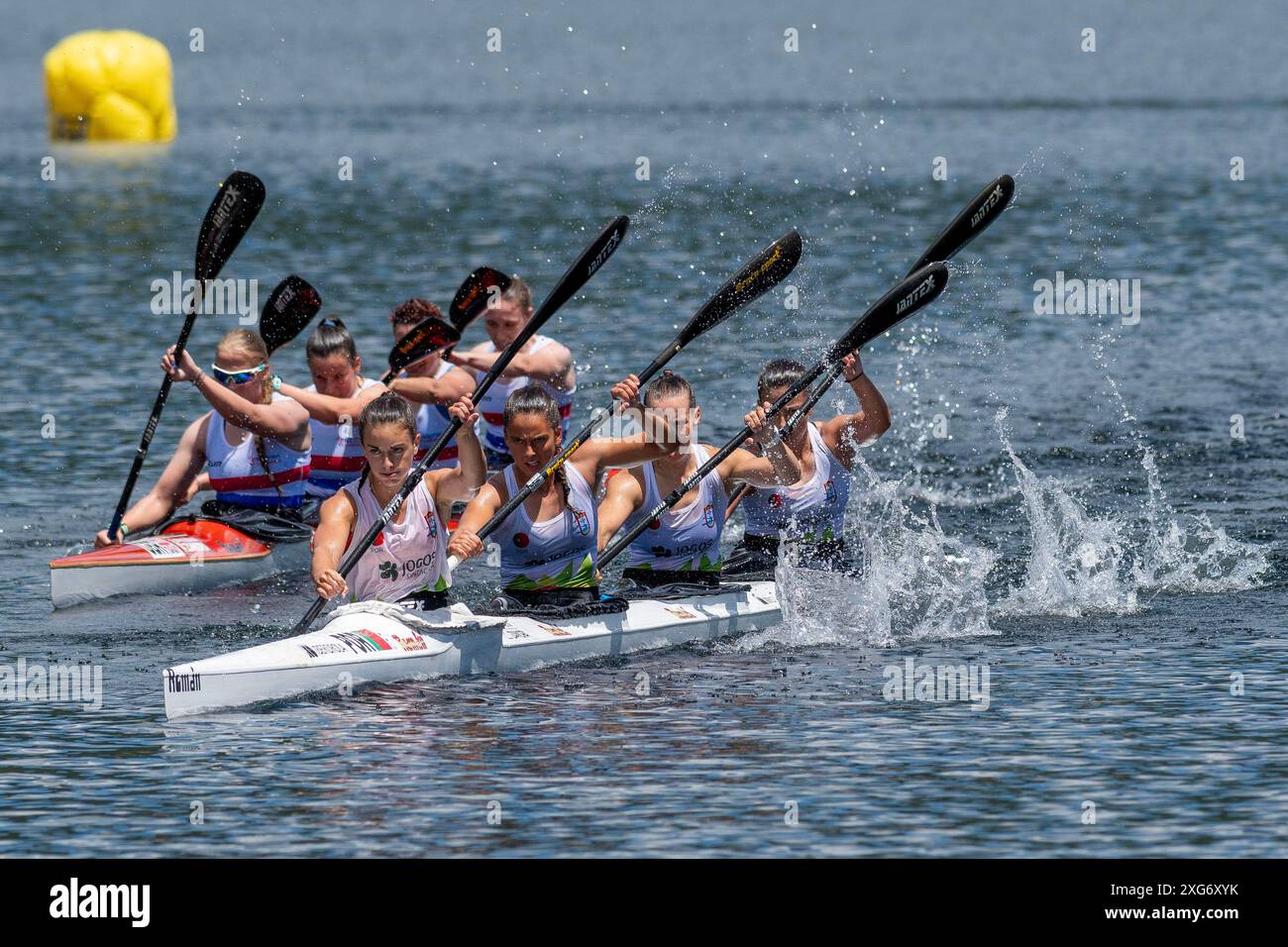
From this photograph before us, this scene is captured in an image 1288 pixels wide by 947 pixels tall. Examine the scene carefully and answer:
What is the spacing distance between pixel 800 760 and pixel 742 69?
64812 millimetres

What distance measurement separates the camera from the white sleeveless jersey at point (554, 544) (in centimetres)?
1342

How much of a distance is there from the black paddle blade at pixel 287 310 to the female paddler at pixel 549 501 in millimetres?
4207

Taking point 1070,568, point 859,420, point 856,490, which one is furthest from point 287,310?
point 1070,568

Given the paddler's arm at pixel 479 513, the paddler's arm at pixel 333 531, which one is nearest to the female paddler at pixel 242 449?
the paddler's arm at pixel 333 531

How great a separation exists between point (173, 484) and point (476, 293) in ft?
9.16

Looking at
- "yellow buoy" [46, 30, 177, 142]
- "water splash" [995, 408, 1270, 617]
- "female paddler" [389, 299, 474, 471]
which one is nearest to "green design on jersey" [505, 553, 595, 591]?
"water splash" [995, 408, 1270, 617]

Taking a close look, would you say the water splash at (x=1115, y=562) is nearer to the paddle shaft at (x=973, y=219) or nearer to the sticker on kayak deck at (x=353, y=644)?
the paddle shaft at (x=973, y=219)

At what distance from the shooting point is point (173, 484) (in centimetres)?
1692

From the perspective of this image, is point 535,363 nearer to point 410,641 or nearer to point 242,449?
point 242,449

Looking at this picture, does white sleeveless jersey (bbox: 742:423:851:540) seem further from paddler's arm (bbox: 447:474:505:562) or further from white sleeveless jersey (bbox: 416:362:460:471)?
white sleeveless jersey (bbox: 416:362:460:471)

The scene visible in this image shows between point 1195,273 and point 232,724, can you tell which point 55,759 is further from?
point 1195,273
